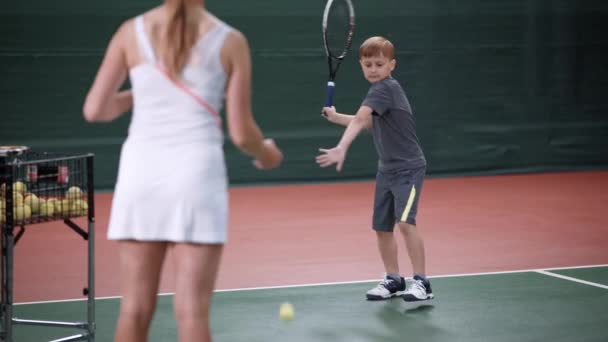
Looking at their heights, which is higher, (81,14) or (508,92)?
(81,14)

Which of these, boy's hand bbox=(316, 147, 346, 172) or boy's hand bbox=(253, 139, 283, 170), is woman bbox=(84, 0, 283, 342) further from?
boy's hand bbox=(316, 147, 346, 172)

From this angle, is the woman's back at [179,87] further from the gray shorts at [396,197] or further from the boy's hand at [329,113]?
the gray shorts at [396,197]

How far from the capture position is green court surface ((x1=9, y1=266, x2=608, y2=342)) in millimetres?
4156

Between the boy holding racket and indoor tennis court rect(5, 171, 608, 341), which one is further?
the boy holding racket

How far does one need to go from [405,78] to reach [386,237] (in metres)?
5.34

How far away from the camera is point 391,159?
4750mm

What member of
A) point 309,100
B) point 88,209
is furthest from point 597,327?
point 309,100

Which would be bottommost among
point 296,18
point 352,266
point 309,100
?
point 352,266

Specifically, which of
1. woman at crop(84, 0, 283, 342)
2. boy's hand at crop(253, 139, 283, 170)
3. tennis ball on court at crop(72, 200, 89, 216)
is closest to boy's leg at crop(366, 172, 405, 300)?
tennis ball on court at crop(72, 200, 89, 216)

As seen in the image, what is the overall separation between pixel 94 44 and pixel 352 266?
446 cm

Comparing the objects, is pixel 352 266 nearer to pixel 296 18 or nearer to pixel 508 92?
pixel 296 18

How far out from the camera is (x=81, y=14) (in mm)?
9172

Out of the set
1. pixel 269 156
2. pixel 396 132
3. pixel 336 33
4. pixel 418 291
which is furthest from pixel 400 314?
pixel 336 33

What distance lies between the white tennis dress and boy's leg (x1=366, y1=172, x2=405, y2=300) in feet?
8.12
